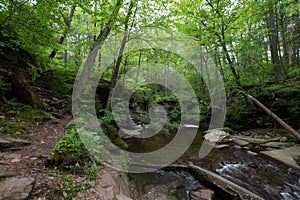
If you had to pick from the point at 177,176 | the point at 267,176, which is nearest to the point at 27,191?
the point at 177,176

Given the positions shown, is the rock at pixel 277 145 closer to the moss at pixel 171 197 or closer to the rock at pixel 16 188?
the moss at pixel 171 197

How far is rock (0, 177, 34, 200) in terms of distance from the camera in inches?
68.4

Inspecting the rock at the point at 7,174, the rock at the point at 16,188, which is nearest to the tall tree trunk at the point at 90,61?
the rock at the point at 7,174

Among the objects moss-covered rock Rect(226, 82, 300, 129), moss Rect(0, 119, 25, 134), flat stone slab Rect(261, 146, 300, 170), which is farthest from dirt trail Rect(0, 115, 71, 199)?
moss-covered rock Rect(226, 82, 300, 129)

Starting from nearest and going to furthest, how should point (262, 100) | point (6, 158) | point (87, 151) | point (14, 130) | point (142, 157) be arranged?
1. point (6, 158)
2. point (87, 151)
3. point (14, 130)
4. point (142, 157)
5. point (262, 100)

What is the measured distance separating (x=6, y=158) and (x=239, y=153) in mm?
7345

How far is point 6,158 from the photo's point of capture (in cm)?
256

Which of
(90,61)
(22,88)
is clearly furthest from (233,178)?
(22,88)

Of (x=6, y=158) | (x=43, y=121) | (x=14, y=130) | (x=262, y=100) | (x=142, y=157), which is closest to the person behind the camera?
(x=6, y=158)

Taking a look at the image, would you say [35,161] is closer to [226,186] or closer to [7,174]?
[7,174]

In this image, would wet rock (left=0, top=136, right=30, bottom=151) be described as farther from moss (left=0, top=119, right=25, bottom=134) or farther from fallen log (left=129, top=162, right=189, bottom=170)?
fallen log (left=129, top=162, right=189, bottom=170)

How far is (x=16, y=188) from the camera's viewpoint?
185 cm

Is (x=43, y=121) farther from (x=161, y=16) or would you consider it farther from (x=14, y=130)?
(x=161, y=16)

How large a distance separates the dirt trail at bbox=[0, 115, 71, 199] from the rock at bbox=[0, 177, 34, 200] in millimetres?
78
